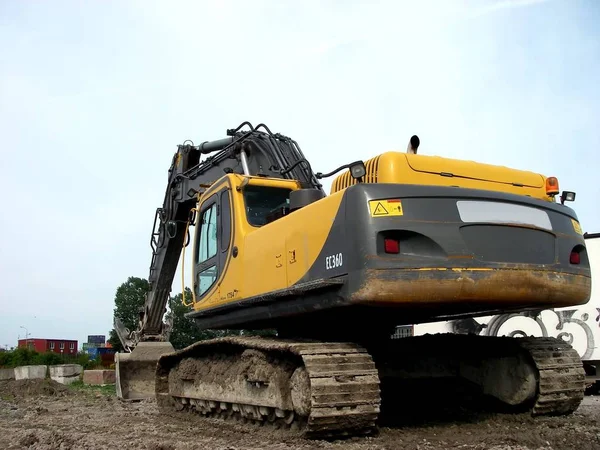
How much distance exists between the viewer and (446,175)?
19.7 feet

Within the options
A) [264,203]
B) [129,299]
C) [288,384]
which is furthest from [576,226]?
[129,299]

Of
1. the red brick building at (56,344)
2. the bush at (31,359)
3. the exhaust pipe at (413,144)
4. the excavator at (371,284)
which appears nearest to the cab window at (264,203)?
the excavator at (371,284)

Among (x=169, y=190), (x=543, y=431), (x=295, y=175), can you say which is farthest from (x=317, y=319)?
(x=169, y=190)

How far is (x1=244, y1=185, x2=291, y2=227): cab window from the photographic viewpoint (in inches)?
297

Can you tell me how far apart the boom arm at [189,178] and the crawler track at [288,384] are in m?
2.21

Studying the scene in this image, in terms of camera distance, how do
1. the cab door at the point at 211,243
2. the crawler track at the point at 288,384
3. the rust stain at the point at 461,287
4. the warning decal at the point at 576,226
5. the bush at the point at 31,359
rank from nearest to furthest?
the rust stain at the point at 461,287, the crawler track at the point at 288,384, the warning decal at the point at 576,226, the cab door at the point at 211,243, the bush at the point at 31,359

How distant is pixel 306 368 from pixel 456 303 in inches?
50.5

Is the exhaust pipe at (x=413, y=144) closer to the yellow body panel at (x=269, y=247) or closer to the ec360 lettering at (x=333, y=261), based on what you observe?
the yellow body panel at (x=269, y=247)

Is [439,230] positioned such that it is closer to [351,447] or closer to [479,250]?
[479,250]

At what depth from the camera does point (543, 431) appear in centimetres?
570

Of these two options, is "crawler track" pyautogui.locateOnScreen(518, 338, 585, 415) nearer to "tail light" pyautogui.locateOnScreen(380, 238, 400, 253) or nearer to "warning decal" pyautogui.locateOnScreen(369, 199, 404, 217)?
"tail light" pyautogui.locateOnScreen(380, 238, 400, 253)

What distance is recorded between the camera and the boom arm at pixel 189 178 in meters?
8.72

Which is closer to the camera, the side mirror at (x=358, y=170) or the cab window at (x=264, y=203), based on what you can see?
the side mirror at (x=358, y=170)

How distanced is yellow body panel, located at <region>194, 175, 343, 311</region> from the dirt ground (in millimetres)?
1353
